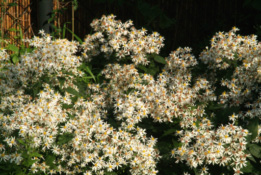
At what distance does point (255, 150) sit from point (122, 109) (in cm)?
134

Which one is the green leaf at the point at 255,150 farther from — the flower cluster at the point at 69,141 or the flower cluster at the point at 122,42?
the flower cluster at the point at 122,42

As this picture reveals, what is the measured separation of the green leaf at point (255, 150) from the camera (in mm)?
3176

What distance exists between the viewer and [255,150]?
3.19 m

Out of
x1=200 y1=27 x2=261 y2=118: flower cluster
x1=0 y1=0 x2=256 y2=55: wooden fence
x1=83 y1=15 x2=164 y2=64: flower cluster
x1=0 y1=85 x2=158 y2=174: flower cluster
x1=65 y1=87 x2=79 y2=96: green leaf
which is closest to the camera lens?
x1=0 y1=85 x2=158 y2=174: flower cluster

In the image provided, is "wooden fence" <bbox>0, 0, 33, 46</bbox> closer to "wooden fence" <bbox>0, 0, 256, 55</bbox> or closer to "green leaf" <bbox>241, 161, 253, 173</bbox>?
"wooden fence" <bbox>0, 0, 256, 55</bbox>

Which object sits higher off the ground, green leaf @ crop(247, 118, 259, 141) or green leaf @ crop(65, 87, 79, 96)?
green leaf @ crop(65, 87, 79, 96)

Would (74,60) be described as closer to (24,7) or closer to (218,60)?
(218,60)

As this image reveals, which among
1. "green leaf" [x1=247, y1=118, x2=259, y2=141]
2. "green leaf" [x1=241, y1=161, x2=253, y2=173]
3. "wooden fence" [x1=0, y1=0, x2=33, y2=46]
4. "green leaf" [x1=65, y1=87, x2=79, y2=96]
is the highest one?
"wooden fence" [x1=0, y1=0, x2=33, y2=46]

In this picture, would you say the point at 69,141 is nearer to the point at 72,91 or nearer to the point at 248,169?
the point at 72,91

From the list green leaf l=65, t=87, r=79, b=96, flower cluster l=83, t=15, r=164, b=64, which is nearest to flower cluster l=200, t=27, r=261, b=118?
flower cluster l=83, t=15, r=164, b=64

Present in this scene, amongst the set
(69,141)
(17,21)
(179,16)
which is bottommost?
(69,141)

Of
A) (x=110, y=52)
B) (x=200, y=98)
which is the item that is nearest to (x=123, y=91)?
(x=110, y=52)

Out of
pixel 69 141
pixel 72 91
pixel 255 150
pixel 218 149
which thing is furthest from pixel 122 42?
pixel 255 150

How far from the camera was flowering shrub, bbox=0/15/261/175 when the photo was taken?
9.94ft
